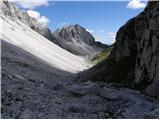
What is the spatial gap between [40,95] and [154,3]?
1921 cm

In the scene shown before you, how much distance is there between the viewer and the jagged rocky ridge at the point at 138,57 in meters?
36.7

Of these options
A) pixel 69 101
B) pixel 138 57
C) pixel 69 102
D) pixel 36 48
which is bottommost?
pixel 69 102

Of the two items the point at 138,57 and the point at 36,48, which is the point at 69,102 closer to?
the point at 138,57

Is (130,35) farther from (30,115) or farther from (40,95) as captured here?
(30,115)

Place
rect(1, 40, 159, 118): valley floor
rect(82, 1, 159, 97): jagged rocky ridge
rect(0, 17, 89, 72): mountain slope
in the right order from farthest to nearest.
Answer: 1. rect(0, 17, 89, 72): mountain slope
2. rect(82, 1, 159, 97): jagged rocky ridge
3. rect(1, 40, 159, 118): valley floor

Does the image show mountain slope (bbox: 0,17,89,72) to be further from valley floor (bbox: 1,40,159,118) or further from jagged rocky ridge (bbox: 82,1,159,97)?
valley floor (bbox: 1,40,159,118)

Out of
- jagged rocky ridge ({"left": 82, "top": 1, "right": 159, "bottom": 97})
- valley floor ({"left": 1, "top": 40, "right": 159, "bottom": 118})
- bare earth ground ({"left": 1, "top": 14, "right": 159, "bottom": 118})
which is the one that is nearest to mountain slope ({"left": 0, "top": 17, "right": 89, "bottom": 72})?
jagged rocky ridge ({"left": 82, "top": 1, "right": 159, "bottom": 97})

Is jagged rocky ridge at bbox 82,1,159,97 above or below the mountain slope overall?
below

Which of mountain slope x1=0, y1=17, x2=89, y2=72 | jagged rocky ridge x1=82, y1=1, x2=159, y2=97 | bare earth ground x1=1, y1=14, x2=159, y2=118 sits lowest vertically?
bare earth ground x1=1, y1=14, x2=159, y2=118

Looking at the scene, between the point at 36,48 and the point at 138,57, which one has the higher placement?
the point at 36,48

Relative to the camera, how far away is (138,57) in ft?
141

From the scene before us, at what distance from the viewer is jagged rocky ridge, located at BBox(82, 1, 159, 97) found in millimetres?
36719

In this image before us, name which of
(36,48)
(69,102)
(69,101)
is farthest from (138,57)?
(36,48)

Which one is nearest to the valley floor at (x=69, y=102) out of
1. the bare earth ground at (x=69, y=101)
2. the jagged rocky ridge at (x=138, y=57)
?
the bare earth ground at (x=69, y=101)
